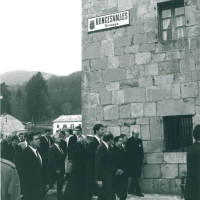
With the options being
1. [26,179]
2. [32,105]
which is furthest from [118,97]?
[32,105]

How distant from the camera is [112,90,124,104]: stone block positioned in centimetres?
903

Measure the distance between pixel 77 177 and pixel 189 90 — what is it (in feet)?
12.7

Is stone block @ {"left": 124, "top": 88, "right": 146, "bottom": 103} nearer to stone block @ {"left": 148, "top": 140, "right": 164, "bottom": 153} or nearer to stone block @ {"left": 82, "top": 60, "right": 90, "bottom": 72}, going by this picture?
stone block @ {"left": 148, "top": 140, "right": 164, "bottom": 153}

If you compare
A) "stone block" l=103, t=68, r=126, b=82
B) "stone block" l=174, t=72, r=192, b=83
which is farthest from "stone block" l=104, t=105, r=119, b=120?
"stone block" l=174, t=72, r=192, b=83

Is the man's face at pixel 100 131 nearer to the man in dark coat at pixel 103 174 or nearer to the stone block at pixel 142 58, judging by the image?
the man in dark coat at pixel 103 174

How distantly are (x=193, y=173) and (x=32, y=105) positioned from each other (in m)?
76.8

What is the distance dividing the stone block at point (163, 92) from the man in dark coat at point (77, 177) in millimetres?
2688

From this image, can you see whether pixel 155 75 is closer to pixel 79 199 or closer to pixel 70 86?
pixel 79 199

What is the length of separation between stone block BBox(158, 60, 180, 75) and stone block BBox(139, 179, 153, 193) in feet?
10.3

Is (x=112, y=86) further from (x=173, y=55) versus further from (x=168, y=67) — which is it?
(x=173, y=55)

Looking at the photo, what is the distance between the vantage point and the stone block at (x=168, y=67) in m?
8.41

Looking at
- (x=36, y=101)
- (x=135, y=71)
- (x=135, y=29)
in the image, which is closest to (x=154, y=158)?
(x=135, y=71)

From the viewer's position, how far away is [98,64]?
375 inches

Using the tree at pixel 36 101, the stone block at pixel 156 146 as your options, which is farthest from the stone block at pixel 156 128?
the tree at pixel 36 101
